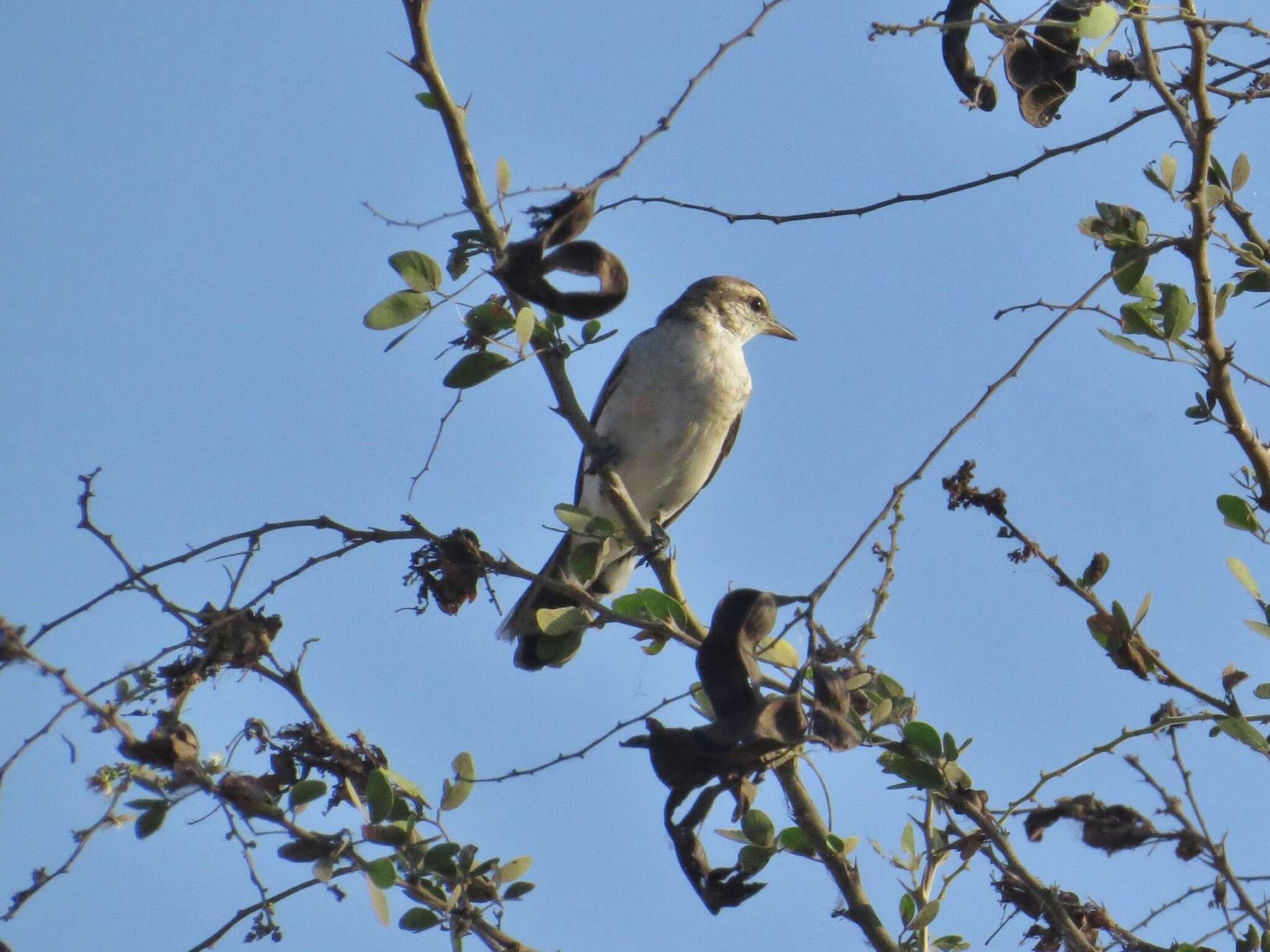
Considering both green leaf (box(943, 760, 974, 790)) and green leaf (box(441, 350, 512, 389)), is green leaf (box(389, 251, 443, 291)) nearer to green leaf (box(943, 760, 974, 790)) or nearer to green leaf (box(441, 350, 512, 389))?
green leaf (box(441, 350, 512, 389))

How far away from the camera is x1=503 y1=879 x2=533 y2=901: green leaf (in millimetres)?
3418

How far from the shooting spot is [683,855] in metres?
2.95

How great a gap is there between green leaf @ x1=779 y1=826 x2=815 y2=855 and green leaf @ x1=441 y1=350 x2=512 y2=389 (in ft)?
4.91

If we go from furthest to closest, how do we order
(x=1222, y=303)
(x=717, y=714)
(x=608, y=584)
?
(x=608, y=584) < (x=1222, y=303) < (x=717, y=714)

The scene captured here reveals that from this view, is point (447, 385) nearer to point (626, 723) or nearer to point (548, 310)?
point (548, 310)

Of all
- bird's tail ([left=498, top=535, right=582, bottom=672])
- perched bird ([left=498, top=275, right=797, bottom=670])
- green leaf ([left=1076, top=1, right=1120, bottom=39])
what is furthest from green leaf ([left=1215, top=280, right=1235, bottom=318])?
perched bird ([left=498, top=275, right=797, bottom=670])

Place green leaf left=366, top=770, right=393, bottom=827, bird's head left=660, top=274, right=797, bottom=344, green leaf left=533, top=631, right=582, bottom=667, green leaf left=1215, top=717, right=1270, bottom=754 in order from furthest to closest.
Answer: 1. bird's head left=660, top=274, right=797, bottom=344
2. green leaf left=533, top=631, right=582, bottom=667
3. green leaf left=366, top=770, right=393, bottom=827
4. green leaf left=1215, top=717, right=1270, bottom=754

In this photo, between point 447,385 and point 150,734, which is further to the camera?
point 447,385

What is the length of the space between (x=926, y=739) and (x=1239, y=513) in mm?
1023

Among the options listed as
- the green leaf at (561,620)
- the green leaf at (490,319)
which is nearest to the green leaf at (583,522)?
the green leaf at (561,620)

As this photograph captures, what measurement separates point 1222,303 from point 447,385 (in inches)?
82.5

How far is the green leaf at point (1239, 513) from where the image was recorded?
3.33 metres

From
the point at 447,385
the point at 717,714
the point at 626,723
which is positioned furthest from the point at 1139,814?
the point at 447,385

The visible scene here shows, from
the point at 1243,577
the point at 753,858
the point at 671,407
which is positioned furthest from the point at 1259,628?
the point at 671,407
